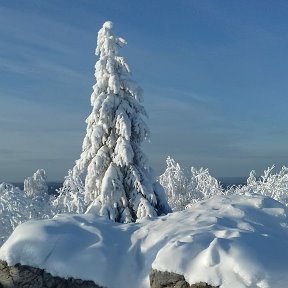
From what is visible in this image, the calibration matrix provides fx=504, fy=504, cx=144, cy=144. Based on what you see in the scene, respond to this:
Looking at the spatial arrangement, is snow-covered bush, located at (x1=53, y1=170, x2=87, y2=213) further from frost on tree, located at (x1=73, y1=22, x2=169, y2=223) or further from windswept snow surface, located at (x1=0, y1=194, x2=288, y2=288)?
windswept snow surface, located at (x1=0, y1=194, x2=288, y2=288)

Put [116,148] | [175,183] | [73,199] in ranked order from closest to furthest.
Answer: [116,148], [73,199], [175,183]

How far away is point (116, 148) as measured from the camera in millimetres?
21203

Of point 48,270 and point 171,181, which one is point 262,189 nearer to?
point 171,181

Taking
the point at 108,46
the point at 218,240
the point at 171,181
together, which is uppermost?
the point at 108,46

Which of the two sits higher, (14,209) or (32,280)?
(32,280)

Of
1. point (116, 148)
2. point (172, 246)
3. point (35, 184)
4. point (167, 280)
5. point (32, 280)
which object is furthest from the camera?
point (35, 184)

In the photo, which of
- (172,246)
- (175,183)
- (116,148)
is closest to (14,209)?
(116,148)

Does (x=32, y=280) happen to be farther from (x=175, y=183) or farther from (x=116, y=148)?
(x=175, y=183)

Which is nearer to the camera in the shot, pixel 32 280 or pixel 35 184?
pixel 32 280

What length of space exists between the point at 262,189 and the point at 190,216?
56.3 ft

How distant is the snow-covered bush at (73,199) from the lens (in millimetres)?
24219

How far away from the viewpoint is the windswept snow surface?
8.28 m

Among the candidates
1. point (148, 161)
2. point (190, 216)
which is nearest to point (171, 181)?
point (148, 161)

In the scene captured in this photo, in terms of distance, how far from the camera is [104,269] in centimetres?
923
